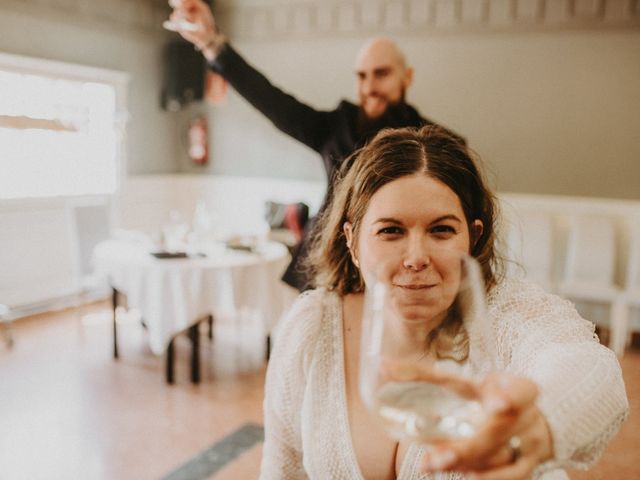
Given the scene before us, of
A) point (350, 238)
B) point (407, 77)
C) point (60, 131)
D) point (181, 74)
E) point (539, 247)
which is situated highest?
point (181, 74)

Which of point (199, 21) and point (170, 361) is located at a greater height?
point (199, 21)

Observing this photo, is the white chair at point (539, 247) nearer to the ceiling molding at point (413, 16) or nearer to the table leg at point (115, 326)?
the ceiling molding at point (413, 16)

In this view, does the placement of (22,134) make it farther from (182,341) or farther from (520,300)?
(520,300)

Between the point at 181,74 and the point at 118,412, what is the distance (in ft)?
14.1

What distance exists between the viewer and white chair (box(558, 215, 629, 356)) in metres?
4.72

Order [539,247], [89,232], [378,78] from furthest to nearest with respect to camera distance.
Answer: [89,232] < [539,247] < [378,78]

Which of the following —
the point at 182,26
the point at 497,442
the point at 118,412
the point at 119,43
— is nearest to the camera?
the point at 497,442

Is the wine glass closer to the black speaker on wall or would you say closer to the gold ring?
the gold ring

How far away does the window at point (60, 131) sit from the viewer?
5109 mm

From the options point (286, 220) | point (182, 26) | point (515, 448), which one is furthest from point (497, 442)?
point (286, 220)

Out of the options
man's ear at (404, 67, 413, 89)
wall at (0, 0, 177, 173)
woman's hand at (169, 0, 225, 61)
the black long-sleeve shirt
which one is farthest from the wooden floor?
wall at (0, 0, 177, 173)

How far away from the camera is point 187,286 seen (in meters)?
3.65

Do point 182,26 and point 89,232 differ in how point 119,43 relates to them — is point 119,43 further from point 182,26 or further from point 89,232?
point 182,26

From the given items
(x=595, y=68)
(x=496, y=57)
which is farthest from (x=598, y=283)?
(x=496, y=57)
